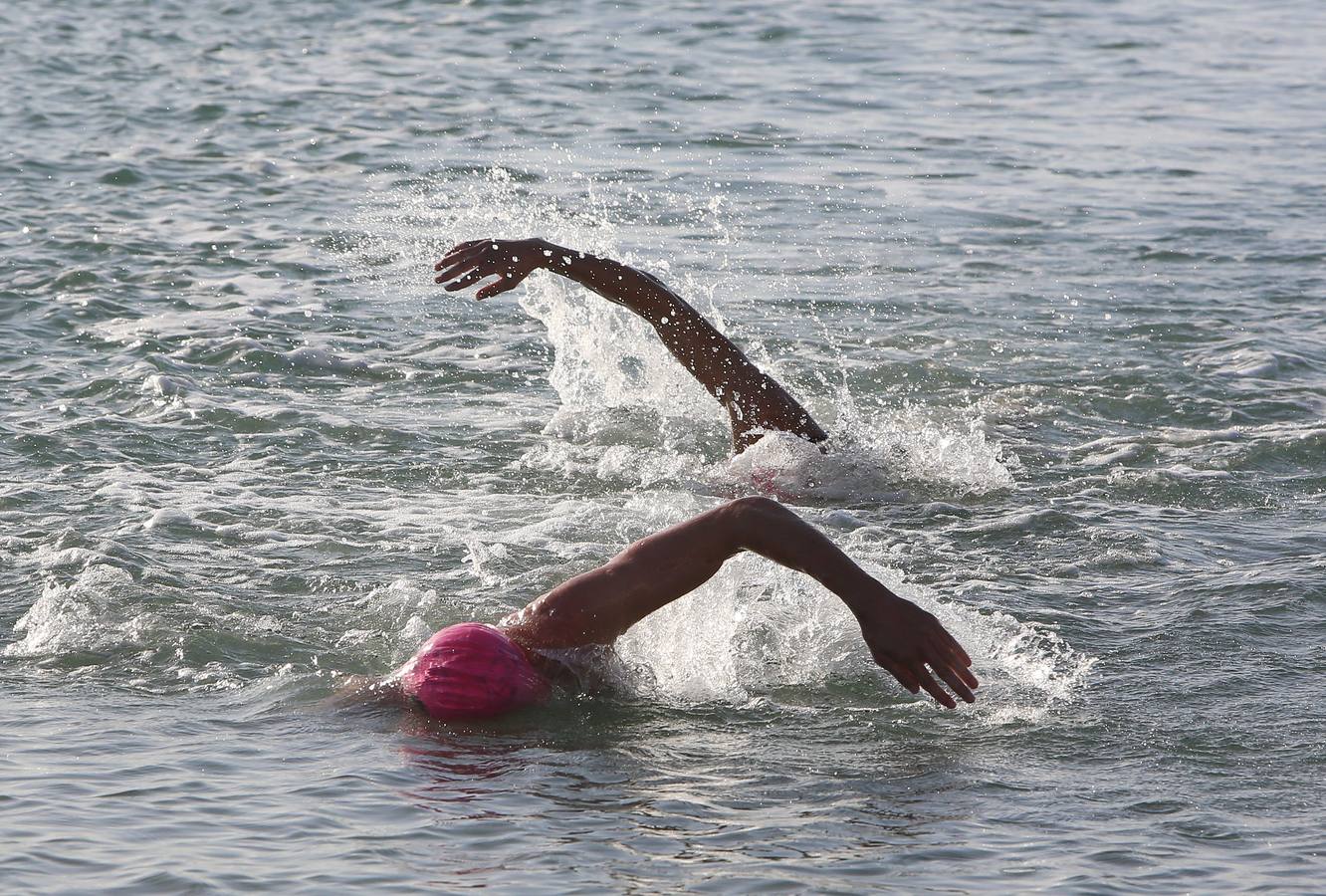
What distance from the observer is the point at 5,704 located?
17.4 feet

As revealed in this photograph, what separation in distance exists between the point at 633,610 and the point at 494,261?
1.70 m

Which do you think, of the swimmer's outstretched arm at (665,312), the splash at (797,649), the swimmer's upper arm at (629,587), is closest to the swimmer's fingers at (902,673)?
the swimmer's upper arm at (629,587)

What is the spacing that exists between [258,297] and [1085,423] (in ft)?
16.6

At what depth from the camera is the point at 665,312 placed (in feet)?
22.4

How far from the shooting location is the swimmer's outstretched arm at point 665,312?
20.7 feet

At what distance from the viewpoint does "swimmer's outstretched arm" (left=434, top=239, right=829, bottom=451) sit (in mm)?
6312

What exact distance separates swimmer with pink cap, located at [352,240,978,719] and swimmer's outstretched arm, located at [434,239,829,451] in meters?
0.01

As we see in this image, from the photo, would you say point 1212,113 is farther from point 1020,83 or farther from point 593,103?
point 593,103

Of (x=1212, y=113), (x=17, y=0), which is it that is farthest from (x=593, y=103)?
(x=17, y=0)

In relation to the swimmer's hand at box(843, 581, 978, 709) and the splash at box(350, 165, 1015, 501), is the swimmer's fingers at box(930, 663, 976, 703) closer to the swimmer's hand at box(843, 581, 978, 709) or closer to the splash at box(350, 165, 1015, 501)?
the swimmer's hand at box(843, 581, 978, 709)

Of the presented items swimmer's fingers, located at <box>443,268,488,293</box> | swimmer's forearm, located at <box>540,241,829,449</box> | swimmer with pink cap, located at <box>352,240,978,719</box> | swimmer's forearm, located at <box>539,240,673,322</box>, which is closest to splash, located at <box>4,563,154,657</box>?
swimmer with pink cap, located at <box>352,240,978,719</box>

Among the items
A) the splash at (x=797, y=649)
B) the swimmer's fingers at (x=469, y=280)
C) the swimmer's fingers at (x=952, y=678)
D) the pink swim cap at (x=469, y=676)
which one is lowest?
the splash at (x=797, y=649)

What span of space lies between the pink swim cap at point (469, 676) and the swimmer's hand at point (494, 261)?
1453 millimetres

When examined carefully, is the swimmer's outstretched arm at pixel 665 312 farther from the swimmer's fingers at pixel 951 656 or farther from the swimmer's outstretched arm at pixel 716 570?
the swimmer's fingers at pixel 951 656
